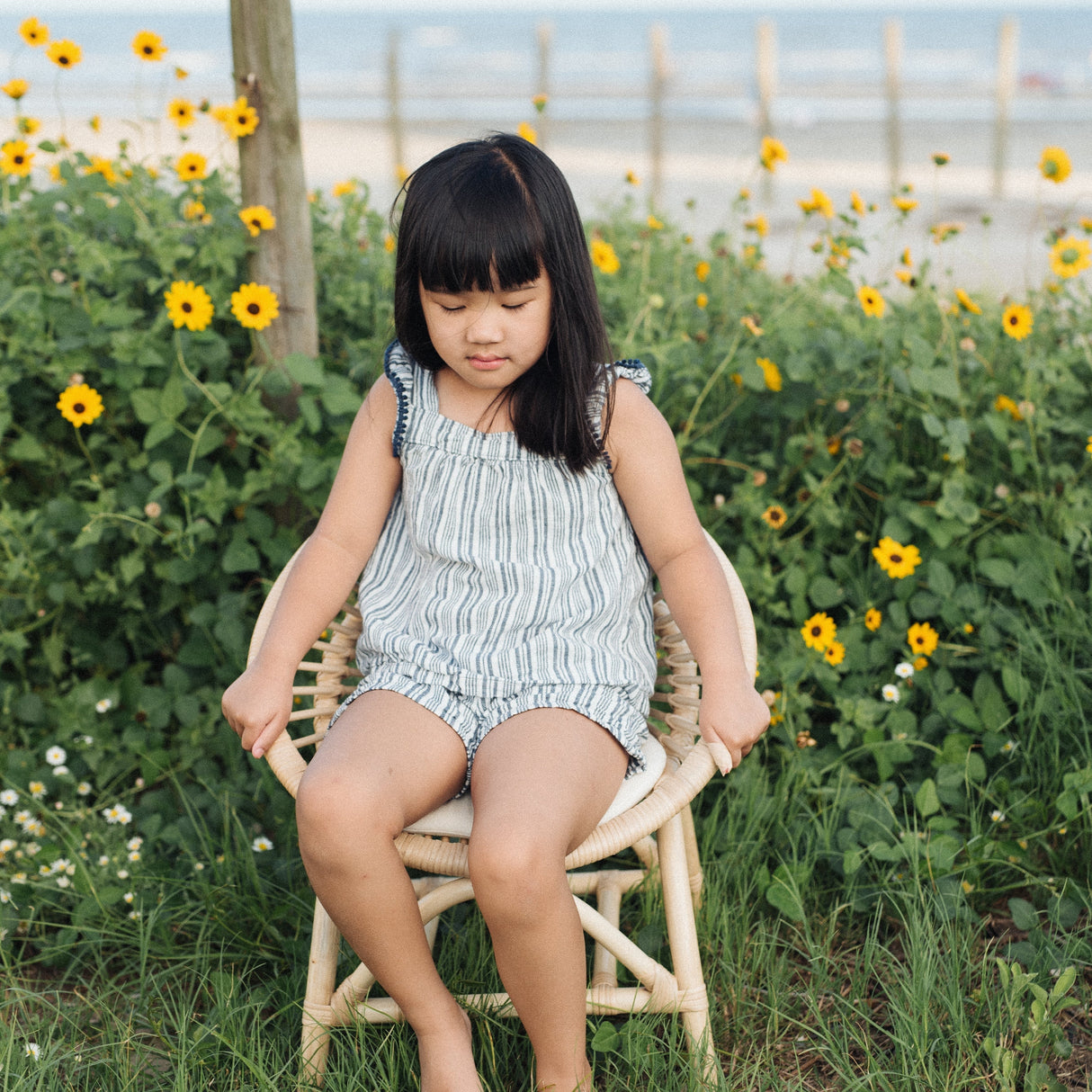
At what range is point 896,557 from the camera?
200 cm

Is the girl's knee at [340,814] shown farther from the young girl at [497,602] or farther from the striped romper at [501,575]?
the striped romper at [501,575]

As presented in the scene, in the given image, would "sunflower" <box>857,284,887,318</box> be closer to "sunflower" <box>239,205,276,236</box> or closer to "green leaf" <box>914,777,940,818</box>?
"green leaf" <box>914,777,940,818</box>

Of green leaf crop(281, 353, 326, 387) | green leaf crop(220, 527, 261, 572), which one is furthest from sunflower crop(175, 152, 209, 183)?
green leaf crop(220, 527, 261, 572)

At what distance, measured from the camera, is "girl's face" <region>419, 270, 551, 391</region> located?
1.39 meters

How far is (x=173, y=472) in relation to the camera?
6.93ft

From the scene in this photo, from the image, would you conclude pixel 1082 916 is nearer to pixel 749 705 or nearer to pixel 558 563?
pixel 749 705

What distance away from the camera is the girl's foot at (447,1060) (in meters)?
1.32

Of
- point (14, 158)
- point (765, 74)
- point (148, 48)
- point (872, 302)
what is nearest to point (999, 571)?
point (872, 302)

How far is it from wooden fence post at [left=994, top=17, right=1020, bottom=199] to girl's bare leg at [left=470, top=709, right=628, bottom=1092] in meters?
9.90

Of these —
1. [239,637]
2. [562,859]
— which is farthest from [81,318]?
[562,859]

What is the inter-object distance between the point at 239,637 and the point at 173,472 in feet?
1.13

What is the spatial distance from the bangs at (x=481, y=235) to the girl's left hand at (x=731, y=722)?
0.57m

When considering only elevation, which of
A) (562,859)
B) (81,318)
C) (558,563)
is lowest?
(562,859)

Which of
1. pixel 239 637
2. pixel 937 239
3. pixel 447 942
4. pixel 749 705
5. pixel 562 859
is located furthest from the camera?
pixel 937 239
